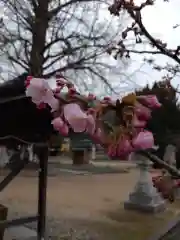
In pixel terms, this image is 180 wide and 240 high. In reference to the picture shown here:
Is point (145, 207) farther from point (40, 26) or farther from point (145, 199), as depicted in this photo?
point (40, 26)

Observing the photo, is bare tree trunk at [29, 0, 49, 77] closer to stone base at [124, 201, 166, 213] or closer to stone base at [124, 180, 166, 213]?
stone base at [124, 180, 166, 213]

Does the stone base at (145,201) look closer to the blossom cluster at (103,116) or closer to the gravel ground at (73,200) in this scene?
the gravel ground at (73,200)

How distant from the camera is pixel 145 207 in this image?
1014 centimetres

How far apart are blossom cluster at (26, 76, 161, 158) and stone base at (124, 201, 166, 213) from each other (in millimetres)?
8967

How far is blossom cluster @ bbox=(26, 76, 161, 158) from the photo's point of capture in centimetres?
131

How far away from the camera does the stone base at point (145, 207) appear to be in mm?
10070

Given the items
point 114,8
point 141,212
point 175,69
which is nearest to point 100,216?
point 141,212

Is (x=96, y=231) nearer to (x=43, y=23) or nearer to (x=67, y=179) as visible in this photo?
(x=67, y=179)

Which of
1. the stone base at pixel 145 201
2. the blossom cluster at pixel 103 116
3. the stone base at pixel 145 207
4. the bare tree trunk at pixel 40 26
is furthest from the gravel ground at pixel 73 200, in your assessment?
the blossom cluster at pixel 103 116

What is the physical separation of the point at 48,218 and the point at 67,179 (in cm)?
714

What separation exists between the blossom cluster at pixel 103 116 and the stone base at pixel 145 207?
29.4 feet

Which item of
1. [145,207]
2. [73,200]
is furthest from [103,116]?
[73,200]

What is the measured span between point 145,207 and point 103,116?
9.07 metres

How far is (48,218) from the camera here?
8.92m
